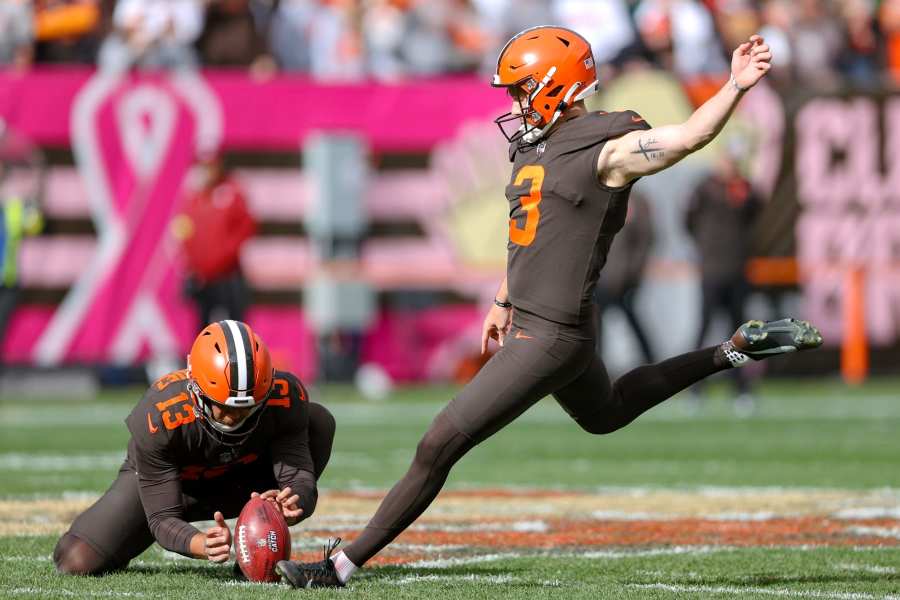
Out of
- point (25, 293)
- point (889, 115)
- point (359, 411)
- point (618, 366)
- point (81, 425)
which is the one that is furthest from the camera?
point (889, 115)

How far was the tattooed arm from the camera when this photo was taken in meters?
5.13

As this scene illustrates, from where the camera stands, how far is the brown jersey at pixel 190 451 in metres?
5.66

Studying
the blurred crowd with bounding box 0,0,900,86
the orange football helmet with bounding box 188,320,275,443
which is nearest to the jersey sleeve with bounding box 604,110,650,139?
the orange football helmet with bounding box 188,320,275,443

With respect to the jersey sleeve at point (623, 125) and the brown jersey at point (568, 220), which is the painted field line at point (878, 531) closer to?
the brown jersey at point (568, 220)

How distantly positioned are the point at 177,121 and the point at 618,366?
182 inches

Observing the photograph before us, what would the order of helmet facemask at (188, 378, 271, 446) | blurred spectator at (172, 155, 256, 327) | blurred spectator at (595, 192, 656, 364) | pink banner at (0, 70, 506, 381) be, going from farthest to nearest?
pink banner at (0, 70, 506, 381), blurred spectator at (595, 192, 656, 364), blurred spectator at (172, 155, 256, 327), helmet facemask at (188, 378, 271, 446)

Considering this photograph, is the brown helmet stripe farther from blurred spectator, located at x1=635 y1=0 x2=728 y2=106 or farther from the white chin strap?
blurred spectator, located at x1=635 y1=0 x2=728 y2=106

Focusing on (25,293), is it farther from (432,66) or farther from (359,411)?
(432,66)

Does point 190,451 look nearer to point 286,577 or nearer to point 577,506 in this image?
point 286,577

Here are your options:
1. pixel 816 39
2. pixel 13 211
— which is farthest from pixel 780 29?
pixel 13 211

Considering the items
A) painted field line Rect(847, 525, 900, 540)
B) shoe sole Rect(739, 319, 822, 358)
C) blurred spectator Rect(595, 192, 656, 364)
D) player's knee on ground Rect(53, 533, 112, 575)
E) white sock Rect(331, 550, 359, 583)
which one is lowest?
blurred spectator Rect(595, 192, 656, 364)

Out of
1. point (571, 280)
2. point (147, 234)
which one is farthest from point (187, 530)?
point (147, 234)

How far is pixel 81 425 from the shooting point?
12516mm

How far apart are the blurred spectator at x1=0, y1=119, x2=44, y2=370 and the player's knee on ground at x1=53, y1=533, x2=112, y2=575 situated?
24.0ft
